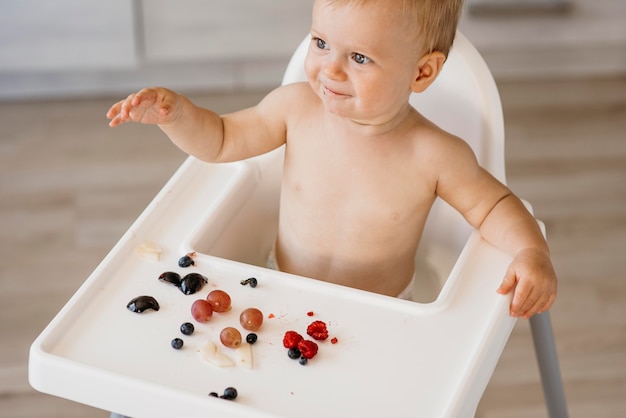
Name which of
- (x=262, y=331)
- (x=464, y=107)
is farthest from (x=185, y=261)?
(x=464, y=107)

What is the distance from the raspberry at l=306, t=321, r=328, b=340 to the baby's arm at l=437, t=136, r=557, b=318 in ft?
0.51

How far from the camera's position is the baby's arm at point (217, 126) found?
0.81 metres

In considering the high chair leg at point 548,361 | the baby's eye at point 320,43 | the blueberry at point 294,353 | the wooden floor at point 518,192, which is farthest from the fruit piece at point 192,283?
A: the wooden floor at point 518,192

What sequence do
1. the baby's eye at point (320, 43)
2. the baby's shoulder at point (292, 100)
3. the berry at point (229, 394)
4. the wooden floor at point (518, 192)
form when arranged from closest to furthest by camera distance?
the berry at point (229, 394) → the baby's eye at point (320, 43) → the baby's shoulder at point (292, 100) → the wooden floor at point (518, 192)

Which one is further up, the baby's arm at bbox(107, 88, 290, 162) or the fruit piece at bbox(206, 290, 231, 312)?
the baby's arm at bbox(107, 88, 290, 162)

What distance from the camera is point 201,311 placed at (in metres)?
0.76

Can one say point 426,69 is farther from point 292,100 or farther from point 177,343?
point 177,343

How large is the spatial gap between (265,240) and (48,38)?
101cm

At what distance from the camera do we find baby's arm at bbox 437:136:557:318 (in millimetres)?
795

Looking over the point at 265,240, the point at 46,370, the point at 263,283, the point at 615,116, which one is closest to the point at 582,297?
the point at 615,116

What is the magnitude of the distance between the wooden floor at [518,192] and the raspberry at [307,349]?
0.71 m


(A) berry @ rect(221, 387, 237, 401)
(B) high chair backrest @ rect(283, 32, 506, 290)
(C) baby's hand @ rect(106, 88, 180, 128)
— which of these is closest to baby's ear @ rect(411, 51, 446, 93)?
(B) high chair backrest @ rect(283, 32, 506, 290)

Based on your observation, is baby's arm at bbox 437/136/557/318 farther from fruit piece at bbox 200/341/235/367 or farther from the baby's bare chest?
fruit piece at bbox 200/341/235/367

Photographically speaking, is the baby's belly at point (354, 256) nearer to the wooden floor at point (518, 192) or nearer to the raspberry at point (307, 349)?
the raspberry at point (307, 349)
